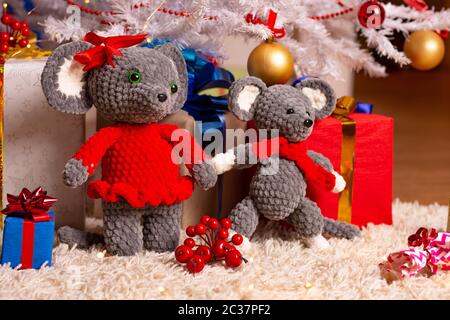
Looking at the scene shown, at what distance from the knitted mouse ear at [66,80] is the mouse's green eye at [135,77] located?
91mm

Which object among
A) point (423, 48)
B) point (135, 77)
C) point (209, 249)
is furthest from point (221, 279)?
point (423, 48)

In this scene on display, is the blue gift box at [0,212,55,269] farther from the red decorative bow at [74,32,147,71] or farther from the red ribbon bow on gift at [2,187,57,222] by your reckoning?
the red decorative bow at [74,32,147,71]

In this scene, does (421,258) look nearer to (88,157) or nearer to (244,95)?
(244,95)

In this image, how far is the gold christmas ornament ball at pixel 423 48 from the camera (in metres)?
1.65

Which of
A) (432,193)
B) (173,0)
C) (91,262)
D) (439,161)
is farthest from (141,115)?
(439,161)

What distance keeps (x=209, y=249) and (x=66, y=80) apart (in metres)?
0.37

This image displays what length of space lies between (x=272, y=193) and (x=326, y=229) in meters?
0.17

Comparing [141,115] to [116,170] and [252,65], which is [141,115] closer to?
[116,170]

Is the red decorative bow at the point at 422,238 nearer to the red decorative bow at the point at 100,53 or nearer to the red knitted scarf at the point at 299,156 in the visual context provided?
the red knitted scarf at the point at 299,156

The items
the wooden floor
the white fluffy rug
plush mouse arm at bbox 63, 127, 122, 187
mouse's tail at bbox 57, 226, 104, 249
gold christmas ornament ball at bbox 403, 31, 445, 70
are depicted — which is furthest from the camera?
the wooden floor

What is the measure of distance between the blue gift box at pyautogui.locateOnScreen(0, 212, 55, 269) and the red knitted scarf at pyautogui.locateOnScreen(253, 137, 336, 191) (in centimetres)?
40

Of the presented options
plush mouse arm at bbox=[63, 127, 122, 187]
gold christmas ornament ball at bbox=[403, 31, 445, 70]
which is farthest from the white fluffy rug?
gold christmas ornament ball at bbox=[403, 31, 445, 70]

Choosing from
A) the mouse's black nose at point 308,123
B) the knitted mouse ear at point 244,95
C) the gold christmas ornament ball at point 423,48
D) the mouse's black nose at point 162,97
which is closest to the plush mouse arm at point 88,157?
the mouse's black nose at point 162,97

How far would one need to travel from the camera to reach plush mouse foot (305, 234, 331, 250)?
124 centimetres
